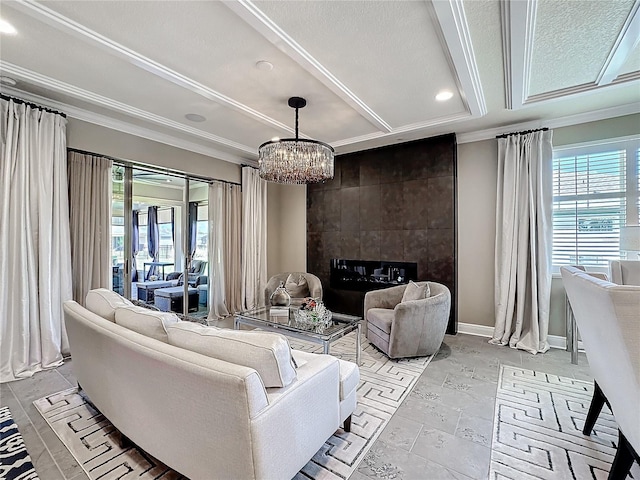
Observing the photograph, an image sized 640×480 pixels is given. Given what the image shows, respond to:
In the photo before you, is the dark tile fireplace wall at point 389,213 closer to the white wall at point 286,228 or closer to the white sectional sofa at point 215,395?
the white wall at point 286,228

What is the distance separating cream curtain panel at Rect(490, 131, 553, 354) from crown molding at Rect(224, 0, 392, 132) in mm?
2028

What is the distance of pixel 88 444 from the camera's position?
1940mm

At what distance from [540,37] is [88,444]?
412cm

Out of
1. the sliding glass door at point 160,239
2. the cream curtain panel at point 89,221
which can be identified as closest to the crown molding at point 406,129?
the sliding glass door at point 160,239

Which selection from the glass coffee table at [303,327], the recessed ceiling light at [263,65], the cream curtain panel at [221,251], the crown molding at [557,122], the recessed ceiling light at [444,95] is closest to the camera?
the recessed ceiling light at [263,65]

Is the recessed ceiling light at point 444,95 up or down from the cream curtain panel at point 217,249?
up

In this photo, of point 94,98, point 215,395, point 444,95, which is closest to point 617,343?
point 215,395

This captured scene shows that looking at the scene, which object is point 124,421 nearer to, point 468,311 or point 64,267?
point 64,267

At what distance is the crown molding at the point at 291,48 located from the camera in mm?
1870

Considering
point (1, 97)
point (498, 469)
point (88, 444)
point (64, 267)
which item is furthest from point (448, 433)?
point (1, 97)

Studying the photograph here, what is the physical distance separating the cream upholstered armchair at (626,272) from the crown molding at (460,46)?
6.58 feet

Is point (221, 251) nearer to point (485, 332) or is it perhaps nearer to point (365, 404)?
point (365, 404)

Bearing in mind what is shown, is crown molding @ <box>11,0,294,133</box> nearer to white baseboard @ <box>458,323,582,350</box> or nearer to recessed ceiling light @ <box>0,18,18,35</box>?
recessed ceiling light @ <box>0,18,18,35</box>

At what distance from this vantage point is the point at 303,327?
2990 millimetres
